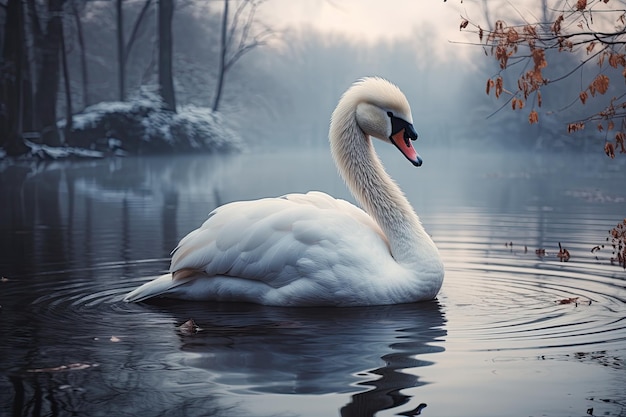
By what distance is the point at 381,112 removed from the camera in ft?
22.6

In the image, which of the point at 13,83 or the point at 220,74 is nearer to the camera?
the point at 13,83

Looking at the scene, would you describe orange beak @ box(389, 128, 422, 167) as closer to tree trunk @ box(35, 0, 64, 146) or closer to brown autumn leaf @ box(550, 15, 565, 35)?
brown autumn leaf @ box(550, 15, 565, 35)

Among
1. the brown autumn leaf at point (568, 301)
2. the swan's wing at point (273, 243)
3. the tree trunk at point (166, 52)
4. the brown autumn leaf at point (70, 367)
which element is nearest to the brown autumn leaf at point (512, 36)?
the swan's wing at point (273, 243)

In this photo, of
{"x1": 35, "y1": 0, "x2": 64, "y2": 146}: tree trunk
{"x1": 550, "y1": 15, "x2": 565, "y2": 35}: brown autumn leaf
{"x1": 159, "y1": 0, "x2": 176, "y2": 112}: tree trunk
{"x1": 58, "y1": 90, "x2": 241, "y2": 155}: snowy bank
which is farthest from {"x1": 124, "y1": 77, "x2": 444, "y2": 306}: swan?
{"x1": 159, "y1": 0, "x2": 176, "y2": 112}: tree trunk

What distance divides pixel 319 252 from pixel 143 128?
30179 mm

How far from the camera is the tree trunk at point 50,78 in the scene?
99.7 ft

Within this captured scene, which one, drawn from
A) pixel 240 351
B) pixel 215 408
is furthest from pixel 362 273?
pixel 215 408

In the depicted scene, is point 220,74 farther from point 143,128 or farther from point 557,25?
point 557,25

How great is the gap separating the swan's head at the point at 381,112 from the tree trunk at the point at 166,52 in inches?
1163

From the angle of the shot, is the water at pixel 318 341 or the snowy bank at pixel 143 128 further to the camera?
the snowy bank at pixel 143 128

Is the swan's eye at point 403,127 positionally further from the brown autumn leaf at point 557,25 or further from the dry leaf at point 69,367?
the dry leaf at point 69,367

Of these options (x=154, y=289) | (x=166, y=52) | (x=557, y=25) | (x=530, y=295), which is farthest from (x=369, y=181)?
(x=166, y=52)

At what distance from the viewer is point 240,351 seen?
4.97 metres

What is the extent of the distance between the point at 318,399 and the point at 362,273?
7.08 feet
